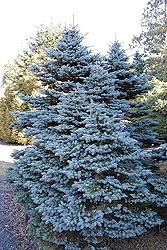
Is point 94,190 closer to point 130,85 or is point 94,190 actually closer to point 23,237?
point 23,237

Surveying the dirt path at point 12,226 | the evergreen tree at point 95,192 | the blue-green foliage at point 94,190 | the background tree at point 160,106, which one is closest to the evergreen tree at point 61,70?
the blue-green foliage at point 94,190

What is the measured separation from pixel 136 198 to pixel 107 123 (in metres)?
1.06

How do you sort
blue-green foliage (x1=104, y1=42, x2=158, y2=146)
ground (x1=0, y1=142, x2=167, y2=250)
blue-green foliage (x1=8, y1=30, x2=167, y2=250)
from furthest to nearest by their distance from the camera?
blue-green foliage (x1=104, y1=42, x2=158, y2=146) < ground (x1=0, y1=142, x2=167, y2=250) < blue-green foliage (x1=8, y1=30, x2=167, y2=250)

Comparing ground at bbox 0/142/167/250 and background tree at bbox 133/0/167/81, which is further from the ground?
background tree at bbox 133/0/167/81

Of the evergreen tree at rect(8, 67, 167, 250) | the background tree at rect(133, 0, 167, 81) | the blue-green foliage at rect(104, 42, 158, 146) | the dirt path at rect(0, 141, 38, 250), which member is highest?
the background tree at rect(133, 0, 167, 81)

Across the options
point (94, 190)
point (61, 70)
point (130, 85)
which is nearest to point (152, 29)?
point (130, 85)

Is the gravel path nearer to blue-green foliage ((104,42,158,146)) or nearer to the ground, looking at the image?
the ground

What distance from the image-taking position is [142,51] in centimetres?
1534

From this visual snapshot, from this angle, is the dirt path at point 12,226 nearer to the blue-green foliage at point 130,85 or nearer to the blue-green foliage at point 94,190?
the blue-green foliage at point 94,190

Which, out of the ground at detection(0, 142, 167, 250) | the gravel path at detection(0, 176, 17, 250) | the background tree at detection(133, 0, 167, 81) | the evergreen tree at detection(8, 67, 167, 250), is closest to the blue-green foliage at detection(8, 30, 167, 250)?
the evergreen tree at detection(8, 67, 167, 250)

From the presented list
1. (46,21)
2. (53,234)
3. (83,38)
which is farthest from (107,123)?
(46,21)

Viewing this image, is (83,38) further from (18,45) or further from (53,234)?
(18,45)

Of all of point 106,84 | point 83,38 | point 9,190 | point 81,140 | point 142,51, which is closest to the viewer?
point 81,140

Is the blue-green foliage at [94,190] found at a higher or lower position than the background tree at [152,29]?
lower
